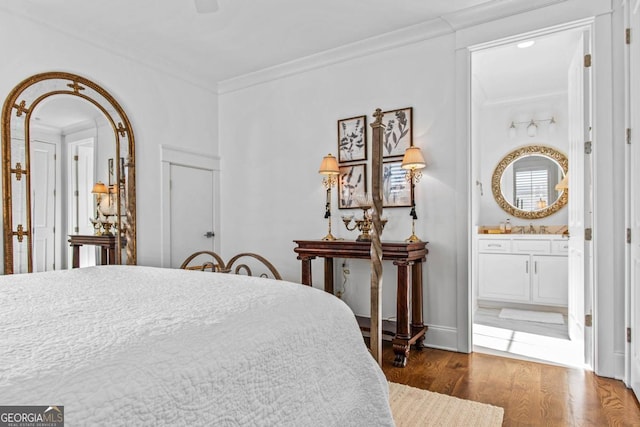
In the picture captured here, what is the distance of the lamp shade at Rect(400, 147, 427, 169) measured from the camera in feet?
10.2

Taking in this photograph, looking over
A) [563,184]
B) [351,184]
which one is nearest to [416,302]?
[351,184]

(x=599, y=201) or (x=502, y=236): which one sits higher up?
(x=599, y=201)

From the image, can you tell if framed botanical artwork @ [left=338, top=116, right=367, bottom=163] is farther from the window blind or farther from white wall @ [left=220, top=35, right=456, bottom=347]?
the window blind

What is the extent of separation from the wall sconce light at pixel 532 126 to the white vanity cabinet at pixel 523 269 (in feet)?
4.49

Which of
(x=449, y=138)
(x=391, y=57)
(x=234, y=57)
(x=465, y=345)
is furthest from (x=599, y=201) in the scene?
(x=234, y=57)

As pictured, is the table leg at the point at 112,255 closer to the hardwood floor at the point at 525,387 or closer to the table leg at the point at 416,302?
the hardwood floor at the point at 525,387

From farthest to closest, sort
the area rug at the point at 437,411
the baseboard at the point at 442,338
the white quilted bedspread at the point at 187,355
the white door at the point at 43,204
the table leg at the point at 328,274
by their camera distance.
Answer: the table leg at the point at 328,274
the baseboard at the point at 442,338
the white door at the point at 43,204
the area rug at the point at 437,411
the white quilted bedspread at the point at 187,355

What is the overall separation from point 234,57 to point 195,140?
100 centimetres

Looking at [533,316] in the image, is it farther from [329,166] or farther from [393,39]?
[393,39]

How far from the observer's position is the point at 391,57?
344 centimetres

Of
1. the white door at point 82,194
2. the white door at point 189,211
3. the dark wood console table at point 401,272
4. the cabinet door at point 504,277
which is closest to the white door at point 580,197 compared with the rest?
the cabinet door at point 504,277

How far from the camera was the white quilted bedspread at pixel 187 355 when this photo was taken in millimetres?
683

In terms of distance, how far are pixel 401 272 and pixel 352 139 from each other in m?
1.43

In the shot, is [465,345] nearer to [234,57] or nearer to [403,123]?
[403,123]
